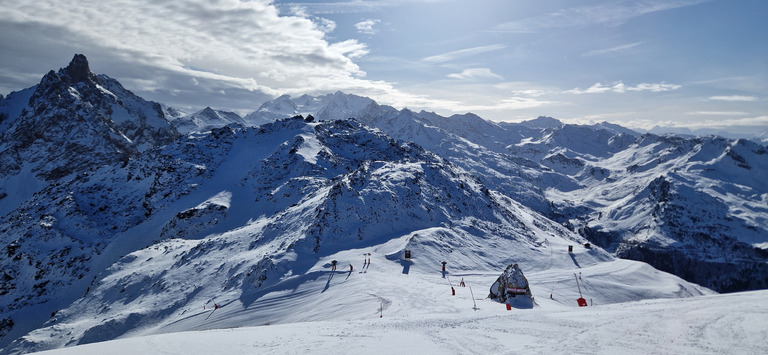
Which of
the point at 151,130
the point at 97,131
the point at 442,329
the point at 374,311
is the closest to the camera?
the point at 442,329

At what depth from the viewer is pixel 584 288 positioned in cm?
4725

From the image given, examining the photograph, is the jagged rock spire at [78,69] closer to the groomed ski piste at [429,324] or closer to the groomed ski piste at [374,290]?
the groomed ski piste at [374,290]

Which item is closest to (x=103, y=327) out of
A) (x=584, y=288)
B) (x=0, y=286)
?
(x=0, y=286)

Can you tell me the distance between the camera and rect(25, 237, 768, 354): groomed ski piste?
15758 millimetres

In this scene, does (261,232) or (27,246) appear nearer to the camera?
(261,232)

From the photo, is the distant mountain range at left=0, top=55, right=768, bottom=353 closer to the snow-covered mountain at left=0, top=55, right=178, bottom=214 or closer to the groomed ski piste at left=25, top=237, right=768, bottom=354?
the groomed ski piste at left=25, top=237, right=768, bottom=354

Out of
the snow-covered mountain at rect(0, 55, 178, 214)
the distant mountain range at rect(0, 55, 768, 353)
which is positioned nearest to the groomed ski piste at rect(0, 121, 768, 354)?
the distant mountain range at rect(0, 55, 768, 353)

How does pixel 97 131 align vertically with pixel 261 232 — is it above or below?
above

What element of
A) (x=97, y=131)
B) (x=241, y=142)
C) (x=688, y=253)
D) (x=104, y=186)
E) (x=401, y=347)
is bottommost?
(x=688, y=253)

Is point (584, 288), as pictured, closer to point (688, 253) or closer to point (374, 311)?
point (374, 311)

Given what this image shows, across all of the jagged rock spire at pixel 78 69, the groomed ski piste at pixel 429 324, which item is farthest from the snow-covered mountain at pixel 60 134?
the groomed ski piste at pixel 429 324

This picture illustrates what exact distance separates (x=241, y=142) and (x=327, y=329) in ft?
287

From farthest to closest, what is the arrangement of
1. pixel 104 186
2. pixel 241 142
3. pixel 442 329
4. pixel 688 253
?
pixel 688 253, pixel 241 142, pixel 104 186, pixel 442 329

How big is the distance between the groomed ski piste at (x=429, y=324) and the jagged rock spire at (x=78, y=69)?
20644 cm
